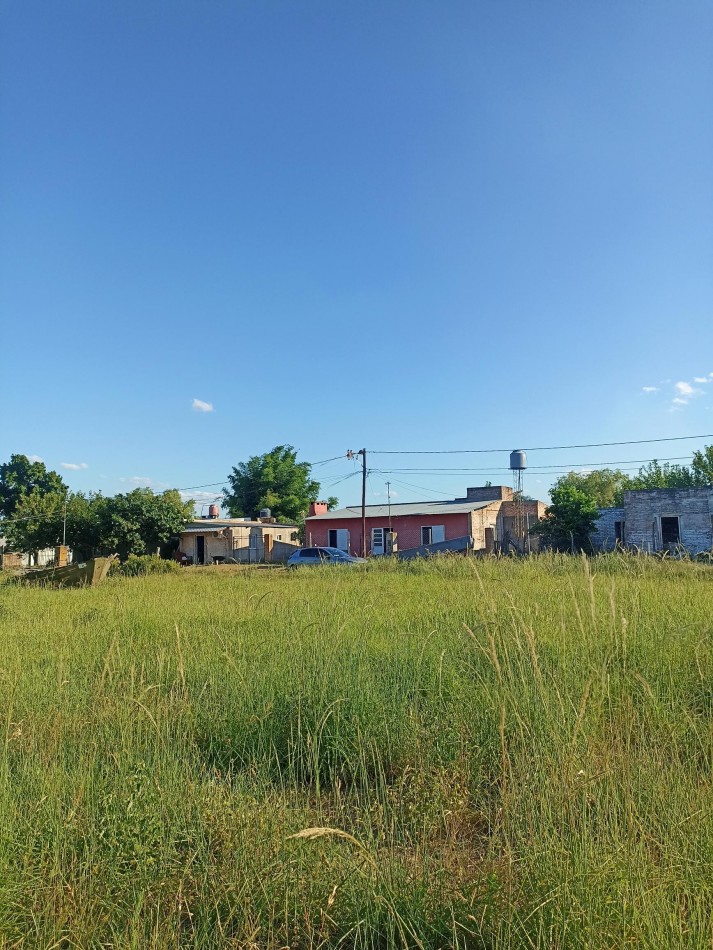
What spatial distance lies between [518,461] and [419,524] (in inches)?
324

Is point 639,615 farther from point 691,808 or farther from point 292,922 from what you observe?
point 292,922

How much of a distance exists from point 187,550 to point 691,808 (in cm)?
3866

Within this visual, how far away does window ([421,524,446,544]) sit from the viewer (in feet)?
Result: 115

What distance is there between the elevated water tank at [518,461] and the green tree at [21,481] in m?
35.2

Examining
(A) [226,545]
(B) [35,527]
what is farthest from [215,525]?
(B) [35,527]

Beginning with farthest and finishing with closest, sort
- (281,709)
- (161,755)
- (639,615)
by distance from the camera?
(639,615), (281,709), (161,755)

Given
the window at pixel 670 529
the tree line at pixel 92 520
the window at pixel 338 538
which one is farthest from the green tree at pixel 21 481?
the window at pixel 670 529

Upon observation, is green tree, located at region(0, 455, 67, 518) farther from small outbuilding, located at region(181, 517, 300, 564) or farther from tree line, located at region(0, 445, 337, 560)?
small outbuilding, located at region(181, 517, 300, 564)

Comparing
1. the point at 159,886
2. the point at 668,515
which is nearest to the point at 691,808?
the point at 159,886

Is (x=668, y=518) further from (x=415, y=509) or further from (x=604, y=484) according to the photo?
(x=604, y=484)

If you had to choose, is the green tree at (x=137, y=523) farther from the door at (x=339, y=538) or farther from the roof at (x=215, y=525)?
the door at (x=339, y=538)

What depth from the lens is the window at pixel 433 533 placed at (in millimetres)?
35156

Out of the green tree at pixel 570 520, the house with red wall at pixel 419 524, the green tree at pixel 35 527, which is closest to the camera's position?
the green tree at pixel 570 520

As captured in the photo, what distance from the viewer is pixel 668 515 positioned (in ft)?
98.2
